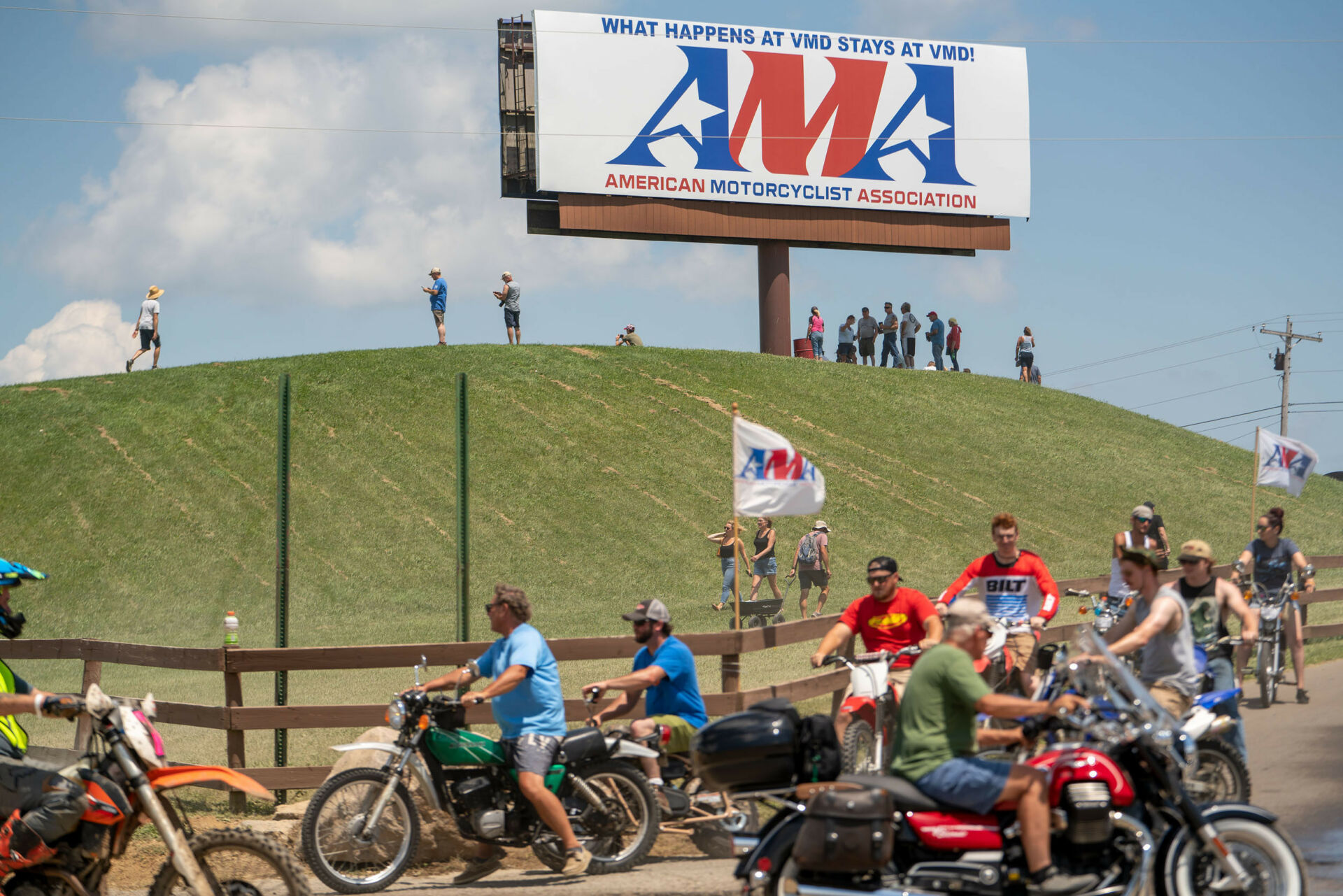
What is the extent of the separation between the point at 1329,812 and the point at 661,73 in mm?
32115

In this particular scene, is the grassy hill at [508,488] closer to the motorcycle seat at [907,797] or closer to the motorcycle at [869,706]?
the motorcycle at [869,706]

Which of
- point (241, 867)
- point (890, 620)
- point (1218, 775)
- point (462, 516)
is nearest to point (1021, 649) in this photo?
point (890, 620)

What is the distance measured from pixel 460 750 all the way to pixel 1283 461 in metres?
11.3

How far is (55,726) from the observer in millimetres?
14344

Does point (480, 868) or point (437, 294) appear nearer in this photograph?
point (480, 868)

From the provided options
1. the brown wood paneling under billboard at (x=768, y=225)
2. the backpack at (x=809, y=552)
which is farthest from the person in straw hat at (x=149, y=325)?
the backpack at (x=809, y=552)

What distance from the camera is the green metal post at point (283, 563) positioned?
32.0 ft

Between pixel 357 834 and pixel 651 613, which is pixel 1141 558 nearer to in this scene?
pixel 651 613

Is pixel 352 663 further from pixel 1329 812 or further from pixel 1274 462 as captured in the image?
pixel 1274 462

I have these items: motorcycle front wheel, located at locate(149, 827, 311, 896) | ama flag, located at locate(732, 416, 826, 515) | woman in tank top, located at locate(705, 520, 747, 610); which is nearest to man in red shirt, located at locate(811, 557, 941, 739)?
ama flag, located at locate(732, 416, 826, 515)

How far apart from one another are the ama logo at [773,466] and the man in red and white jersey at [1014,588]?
1.60m

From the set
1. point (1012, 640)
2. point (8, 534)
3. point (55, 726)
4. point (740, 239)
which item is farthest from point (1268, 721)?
point (740, 239)

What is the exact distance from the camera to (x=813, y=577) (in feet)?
67.6

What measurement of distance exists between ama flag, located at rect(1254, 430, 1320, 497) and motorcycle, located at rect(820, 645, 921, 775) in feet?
27.5
